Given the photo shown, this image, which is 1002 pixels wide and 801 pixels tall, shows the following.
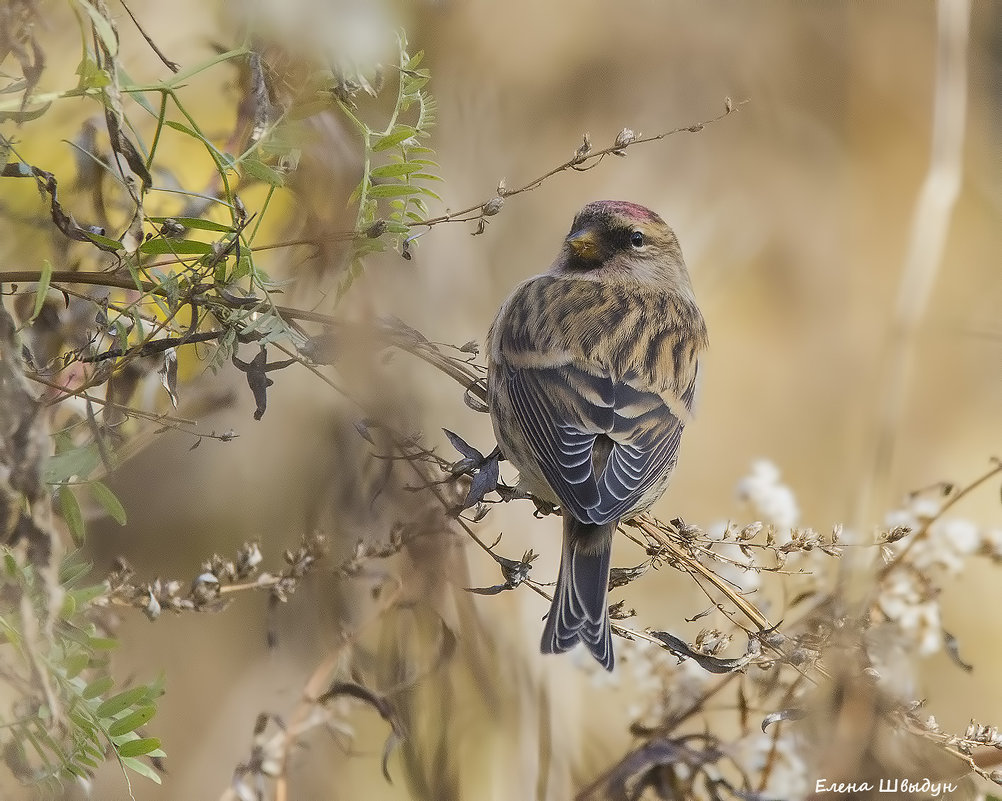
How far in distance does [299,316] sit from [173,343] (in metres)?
0.29

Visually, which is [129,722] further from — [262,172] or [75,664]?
[262,172]

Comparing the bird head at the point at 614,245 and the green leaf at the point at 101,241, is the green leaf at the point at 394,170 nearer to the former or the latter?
the green leaf at the point at 101,241

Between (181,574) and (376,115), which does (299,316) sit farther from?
(181,574)

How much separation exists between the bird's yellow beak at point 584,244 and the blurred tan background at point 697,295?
539mm

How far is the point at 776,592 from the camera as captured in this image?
159 inches

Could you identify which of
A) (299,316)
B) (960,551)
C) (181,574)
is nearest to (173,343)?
(299,316)

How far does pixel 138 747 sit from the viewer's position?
1.58 meters

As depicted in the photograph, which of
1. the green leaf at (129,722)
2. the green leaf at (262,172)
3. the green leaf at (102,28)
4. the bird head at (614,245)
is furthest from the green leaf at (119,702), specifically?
the bird head at (614,245)

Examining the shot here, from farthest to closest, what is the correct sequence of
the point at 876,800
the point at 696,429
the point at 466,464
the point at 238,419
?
the point at 696,429 → the point at 238,419 → the point at 466,464 → the point at 876,800

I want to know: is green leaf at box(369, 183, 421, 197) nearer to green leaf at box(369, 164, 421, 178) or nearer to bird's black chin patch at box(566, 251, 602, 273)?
green leaf at box(369, 164, 421, 178)

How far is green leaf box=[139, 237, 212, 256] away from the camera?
5.54 feet

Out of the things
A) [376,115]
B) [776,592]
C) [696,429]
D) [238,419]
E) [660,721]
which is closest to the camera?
[660,721]

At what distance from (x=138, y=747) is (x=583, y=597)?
1097mm

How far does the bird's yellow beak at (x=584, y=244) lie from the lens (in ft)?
11.6
